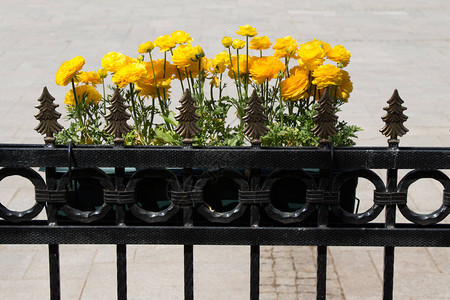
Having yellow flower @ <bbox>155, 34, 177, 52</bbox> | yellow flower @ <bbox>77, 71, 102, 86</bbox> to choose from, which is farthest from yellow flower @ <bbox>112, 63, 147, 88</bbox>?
yellow flower @ <bbox>77, 71, 102, 86</bbox>

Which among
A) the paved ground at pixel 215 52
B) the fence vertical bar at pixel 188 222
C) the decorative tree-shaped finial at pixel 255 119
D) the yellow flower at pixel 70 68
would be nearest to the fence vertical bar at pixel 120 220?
the fence vertical bar at pixel 188 222

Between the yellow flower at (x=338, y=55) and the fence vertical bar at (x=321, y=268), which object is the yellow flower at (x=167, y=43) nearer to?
the yellow flower at (x=338, y=55)

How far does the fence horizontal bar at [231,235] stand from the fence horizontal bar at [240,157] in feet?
0.66

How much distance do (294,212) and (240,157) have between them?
0.78ft

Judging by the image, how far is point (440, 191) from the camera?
18.4ft

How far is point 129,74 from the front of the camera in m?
2.41

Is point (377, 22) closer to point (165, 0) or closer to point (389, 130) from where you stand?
point (165, 0)

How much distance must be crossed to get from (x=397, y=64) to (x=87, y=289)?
21.4 feet

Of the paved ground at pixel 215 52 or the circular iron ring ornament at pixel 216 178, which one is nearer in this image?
the circular iron ring ornament at pixel 216 178

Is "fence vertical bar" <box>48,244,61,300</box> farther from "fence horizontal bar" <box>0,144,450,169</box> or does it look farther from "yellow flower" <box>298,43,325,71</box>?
"yellow flower" <box>298,43,325,71</box>

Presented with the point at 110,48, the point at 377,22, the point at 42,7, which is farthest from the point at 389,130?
the point at 42,7

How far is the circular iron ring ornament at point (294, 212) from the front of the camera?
2064mm

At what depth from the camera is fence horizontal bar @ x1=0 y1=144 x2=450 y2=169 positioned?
2.03 metres

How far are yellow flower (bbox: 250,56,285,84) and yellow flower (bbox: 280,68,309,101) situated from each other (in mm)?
50
